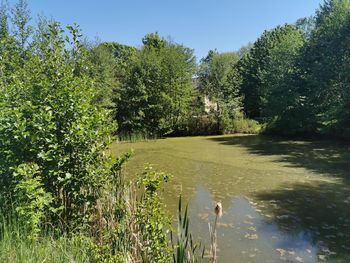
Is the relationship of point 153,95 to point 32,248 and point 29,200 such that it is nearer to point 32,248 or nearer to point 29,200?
point 29,200

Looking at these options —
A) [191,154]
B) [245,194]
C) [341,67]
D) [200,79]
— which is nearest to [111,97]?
[200,79]

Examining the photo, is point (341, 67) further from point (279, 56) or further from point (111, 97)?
point (111, 97)

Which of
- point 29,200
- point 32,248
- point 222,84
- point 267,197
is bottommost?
point 267,197

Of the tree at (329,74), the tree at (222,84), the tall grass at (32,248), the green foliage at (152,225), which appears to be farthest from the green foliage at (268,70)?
the tall grass at (32,248)

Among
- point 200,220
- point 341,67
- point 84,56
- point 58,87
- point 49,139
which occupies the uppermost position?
point 341,67

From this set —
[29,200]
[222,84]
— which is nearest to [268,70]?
[222,84]

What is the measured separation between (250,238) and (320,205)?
228cm

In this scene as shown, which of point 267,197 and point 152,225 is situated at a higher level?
point 152,225

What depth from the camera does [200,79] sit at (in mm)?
23828

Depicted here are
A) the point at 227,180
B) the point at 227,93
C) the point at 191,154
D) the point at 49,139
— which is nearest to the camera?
the point at 49,139

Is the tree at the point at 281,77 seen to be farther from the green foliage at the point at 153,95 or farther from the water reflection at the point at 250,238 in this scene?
the water reflection at the point at 250,238

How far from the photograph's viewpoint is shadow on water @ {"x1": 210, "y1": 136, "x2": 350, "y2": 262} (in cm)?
506

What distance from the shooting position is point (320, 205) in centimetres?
677

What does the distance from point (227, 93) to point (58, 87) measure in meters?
19.5
